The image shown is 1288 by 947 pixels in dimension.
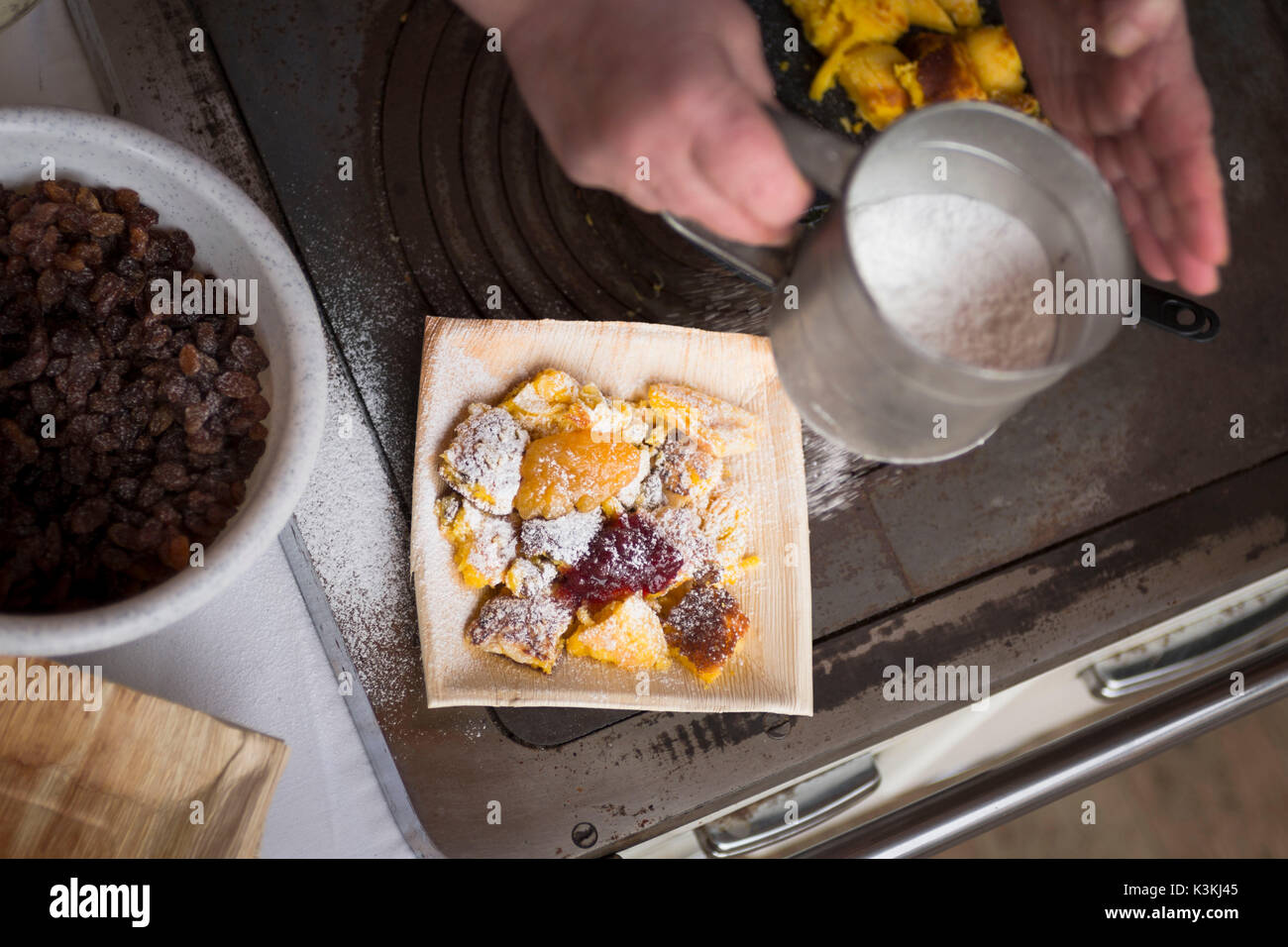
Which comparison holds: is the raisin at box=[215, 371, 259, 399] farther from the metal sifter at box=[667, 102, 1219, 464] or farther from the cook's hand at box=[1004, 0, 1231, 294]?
the cook's hand at box=[1004, 0, 1231, 294]

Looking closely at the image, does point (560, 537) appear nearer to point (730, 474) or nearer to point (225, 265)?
point (730, 474)

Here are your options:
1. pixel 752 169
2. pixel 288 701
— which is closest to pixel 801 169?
pixel 752 169

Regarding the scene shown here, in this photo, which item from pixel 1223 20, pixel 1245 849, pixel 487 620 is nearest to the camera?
pixel 487 620

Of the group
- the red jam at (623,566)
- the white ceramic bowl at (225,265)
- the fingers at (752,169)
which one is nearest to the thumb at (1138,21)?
the fingers at (752,169)

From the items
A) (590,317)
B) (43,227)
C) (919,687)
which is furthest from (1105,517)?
(43,227)

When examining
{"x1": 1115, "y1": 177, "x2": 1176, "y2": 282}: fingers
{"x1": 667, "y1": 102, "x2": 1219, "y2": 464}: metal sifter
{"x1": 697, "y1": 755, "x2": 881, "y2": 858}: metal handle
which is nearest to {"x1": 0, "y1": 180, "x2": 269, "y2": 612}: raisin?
{"x1": 667, "y1": 102, "x2": 1219, "y2": 464}: metal sifter

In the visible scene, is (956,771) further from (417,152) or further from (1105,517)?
(417,152)

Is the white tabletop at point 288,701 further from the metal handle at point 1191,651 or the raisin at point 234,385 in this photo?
the metal handle at point 1191,651
